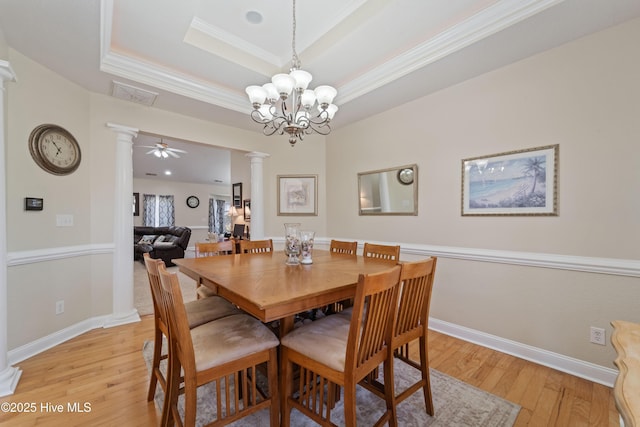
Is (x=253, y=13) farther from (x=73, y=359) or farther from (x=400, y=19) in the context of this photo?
(x=73, y=359)

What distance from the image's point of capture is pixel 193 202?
9.65m

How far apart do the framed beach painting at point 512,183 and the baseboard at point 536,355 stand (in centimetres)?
111

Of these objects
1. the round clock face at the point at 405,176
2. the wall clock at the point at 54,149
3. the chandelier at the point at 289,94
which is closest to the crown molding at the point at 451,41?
the chandelier at the point at 289,94

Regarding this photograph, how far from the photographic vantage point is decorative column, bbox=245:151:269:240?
4012mm

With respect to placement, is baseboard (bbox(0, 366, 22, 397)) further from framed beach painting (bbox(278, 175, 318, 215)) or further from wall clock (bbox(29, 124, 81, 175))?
framed beach painting (bbox(278, 175, 318, 215))

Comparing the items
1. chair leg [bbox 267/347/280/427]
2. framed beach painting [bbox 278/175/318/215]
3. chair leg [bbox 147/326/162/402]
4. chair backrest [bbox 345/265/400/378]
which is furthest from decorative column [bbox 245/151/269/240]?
chair backrest [bbox 345/265/400/378]

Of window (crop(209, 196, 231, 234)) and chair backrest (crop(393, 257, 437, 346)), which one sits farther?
window (crop(209, 196, 231, 234))

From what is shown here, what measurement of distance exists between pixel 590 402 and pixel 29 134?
4.62 meters

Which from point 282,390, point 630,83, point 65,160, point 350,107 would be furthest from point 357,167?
point 65,160

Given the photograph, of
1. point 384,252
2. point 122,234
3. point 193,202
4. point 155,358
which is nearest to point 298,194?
point 384,252

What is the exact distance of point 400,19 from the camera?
198cm

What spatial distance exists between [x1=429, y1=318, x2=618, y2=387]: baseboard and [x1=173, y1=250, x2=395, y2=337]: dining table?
1.22 metres

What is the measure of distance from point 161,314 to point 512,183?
280 cm

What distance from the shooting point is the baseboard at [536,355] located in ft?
6.08
